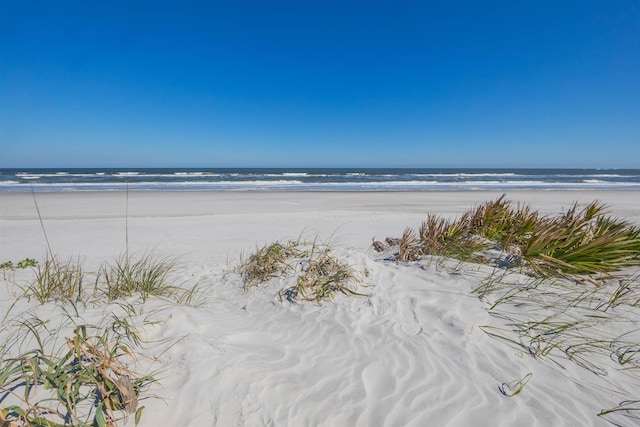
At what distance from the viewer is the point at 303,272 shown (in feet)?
14.3

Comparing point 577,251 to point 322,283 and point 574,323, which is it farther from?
point 322,283

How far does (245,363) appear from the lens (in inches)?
96.6

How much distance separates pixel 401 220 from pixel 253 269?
23.6 ft

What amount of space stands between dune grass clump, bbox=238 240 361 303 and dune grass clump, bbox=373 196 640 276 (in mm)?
1336

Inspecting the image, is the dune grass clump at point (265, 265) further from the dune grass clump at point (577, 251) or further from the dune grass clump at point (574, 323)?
the dune grass clump at point (577, 251)

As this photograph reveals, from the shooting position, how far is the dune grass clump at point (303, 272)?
381 centimetres

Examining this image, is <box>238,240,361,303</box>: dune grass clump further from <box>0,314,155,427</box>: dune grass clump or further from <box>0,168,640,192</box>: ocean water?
<box>0,168,640,192</box>: ocean water

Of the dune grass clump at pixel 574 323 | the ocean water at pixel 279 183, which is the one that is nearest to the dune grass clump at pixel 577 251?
the dune grass clump at pixel 574 323

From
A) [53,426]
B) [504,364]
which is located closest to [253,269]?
[53,426]

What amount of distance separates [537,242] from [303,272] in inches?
128

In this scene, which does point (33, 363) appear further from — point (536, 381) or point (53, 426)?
point (536, 381)

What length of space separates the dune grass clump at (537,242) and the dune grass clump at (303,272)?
1.34m

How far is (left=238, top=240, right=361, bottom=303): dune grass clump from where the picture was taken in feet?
12.5

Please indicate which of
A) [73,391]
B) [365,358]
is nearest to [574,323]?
[365,358]
